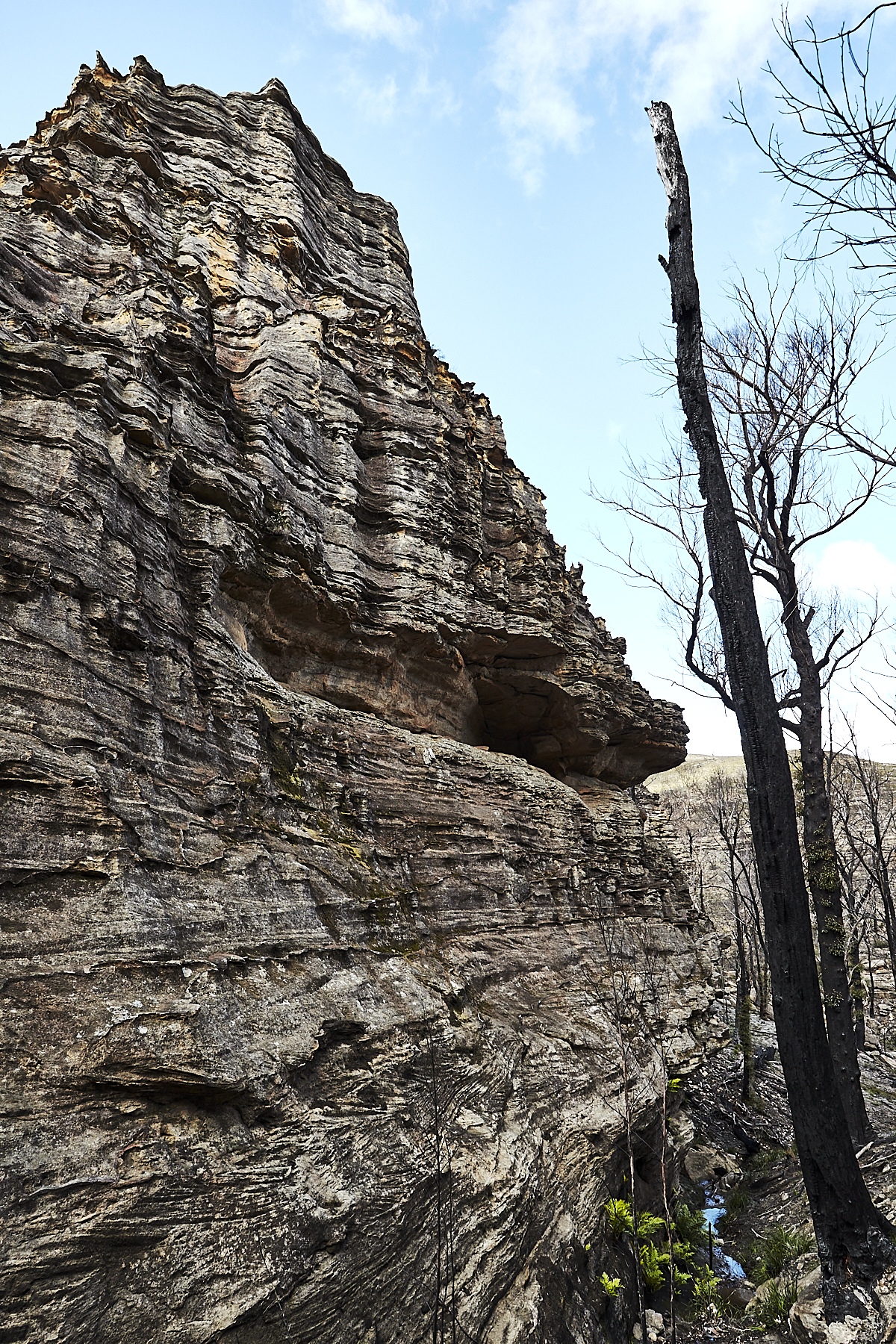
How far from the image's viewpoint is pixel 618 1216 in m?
8.89

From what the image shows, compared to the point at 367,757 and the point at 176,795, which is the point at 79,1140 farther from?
the point at 367,757

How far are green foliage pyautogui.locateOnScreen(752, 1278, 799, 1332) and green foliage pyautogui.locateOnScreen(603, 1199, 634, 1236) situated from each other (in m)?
1.96

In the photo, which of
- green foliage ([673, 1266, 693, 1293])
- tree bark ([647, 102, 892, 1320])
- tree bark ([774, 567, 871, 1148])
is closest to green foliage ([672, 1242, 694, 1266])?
green foliage ([673, 1266, 693, 1293])

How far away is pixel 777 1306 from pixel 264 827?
9.05 m

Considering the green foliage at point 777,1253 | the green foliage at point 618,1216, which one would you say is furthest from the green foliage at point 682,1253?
the green foliage at point 618,1216

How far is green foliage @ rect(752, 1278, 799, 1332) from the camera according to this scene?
8.66m

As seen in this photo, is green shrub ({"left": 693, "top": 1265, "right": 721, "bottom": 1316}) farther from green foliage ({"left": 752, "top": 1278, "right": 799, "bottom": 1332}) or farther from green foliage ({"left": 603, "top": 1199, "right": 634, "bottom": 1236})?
green foliage ({"left": 603, "top": 1199, "right": 634, "bottom": 1236})

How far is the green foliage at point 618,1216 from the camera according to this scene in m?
8.80

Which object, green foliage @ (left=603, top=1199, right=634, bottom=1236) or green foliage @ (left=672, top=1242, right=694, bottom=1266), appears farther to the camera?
green foliage @ (left=672, top=1242, right=694, bottom=1266)

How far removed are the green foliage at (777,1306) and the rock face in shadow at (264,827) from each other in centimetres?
258

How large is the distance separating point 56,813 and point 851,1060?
15.5 metres

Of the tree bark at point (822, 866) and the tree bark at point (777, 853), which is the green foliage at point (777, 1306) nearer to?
the tree bark at point (777, 853)

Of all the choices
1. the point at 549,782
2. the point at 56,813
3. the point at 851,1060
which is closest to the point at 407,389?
the point at 549,782

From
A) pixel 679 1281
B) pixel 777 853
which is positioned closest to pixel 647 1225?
pixel 679 1281
